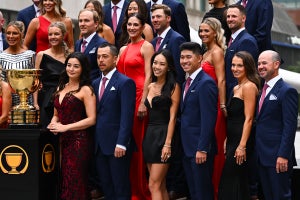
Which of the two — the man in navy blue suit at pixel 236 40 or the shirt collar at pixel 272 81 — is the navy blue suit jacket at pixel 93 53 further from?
the shirt collar at pixel 272 81

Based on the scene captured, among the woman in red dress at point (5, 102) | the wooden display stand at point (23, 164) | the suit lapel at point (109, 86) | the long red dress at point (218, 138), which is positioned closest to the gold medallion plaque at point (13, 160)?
the wooden display stand at point (23, 164)

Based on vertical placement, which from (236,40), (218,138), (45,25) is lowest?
(218,138)

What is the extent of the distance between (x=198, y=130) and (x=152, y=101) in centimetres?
61

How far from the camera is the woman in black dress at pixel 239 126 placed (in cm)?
901

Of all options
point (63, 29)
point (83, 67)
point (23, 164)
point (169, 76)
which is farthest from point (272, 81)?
point (23, 164)

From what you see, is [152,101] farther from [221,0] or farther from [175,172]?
[221,0]

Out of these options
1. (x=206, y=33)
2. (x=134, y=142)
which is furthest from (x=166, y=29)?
(x=134, y=142)

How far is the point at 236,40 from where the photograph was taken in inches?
381

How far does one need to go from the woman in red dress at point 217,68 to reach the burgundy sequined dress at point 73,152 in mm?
1448

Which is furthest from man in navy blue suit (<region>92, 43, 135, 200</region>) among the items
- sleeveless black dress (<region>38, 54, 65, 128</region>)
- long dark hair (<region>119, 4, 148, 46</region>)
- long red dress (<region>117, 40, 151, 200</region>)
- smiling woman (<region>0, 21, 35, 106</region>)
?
smiling woman (<region>0, 21, 35, 106</region>)

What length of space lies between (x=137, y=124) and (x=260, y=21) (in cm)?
200

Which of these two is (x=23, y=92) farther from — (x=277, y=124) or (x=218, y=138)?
(x=277, y=124)

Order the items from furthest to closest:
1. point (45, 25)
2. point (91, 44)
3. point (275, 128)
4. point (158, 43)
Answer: point (45, 25)
point (91, 44)
point (158, 43)
point (275, 128)

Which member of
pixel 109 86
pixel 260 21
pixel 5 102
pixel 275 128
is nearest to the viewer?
pixel 275 128
